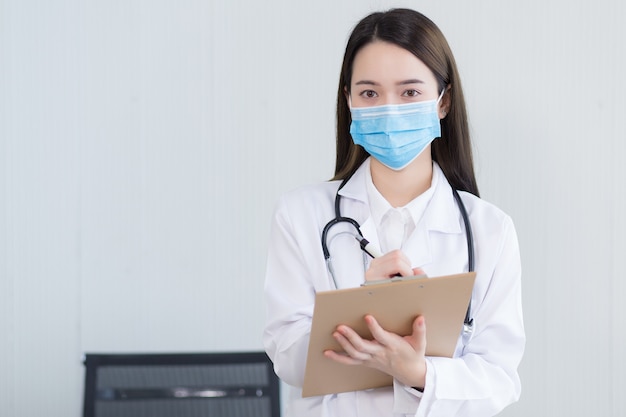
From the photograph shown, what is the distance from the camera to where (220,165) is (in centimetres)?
238

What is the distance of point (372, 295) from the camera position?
119cm

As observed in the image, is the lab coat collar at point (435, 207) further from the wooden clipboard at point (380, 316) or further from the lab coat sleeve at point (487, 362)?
the wooden clipboard at point (380, 316)

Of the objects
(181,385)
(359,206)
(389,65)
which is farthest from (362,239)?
(181,385)

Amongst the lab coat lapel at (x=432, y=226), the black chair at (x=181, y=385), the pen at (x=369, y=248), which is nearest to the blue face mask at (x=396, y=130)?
the lab coat lapel at (x=432, y=226)

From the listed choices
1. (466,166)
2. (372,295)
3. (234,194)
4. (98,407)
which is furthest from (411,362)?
(234,194)

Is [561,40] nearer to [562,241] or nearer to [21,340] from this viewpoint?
[562,241]

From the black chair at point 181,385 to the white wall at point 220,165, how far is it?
0.56 metres

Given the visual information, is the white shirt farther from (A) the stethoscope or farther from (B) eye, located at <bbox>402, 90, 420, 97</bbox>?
(B) eye, located at <bbox>402, 90, 420, 97</bbox>

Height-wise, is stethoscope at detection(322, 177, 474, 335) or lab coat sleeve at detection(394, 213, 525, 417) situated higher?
stethoscope at detection(322, 177, 474, 335)

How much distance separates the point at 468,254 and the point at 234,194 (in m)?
1.05

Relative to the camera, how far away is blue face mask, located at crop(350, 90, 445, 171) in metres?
1.50

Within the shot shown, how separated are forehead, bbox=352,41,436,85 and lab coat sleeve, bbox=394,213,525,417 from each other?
36 cm

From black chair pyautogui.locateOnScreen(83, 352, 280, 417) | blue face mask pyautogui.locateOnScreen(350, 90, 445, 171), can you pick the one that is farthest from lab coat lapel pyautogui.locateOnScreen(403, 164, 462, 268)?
black chair pyautogui.locateOnScreen(83, 352, 280, 417)

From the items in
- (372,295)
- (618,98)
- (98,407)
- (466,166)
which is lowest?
(98,407)
